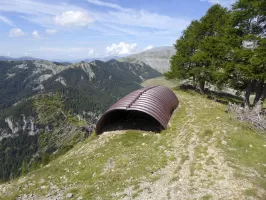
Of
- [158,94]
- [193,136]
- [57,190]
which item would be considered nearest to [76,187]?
[57,190]

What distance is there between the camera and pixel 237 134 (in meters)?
25.8

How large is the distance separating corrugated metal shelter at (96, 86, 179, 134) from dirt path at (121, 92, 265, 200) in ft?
12.2

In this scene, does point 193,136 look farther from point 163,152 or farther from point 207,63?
point 207,63

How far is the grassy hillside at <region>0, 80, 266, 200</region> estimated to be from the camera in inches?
669

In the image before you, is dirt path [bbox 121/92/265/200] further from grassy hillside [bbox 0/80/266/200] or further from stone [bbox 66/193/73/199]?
stone [bbox 66/193/73/199]

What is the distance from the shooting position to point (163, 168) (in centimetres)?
2033

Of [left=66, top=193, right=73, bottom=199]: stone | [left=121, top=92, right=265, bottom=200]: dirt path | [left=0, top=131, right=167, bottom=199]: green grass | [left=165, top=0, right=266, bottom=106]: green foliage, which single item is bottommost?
[left=66, top=193, right=73, bottom=199]: stone

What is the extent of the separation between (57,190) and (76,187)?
5.54ft

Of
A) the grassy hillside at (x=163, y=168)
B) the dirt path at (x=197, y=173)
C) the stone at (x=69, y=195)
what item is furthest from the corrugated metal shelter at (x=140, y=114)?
the stone at (x=69, y=195)

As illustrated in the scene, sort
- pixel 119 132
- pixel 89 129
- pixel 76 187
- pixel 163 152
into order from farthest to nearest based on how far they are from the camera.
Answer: pixel 89 129
pixel 119 132
pixel 163 152
pixel 76 187

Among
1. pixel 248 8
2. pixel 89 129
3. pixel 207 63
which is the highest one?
pixel 248 8

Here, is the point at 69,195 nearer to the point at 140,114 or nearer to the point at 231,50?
the point at 140,114

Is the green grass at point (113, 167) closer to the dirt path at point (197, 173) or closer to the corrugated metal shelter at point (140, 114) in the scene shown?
the dirt path at point (197, 173)

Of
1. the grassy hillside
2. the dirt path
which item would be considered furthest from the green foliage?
the dirt path
